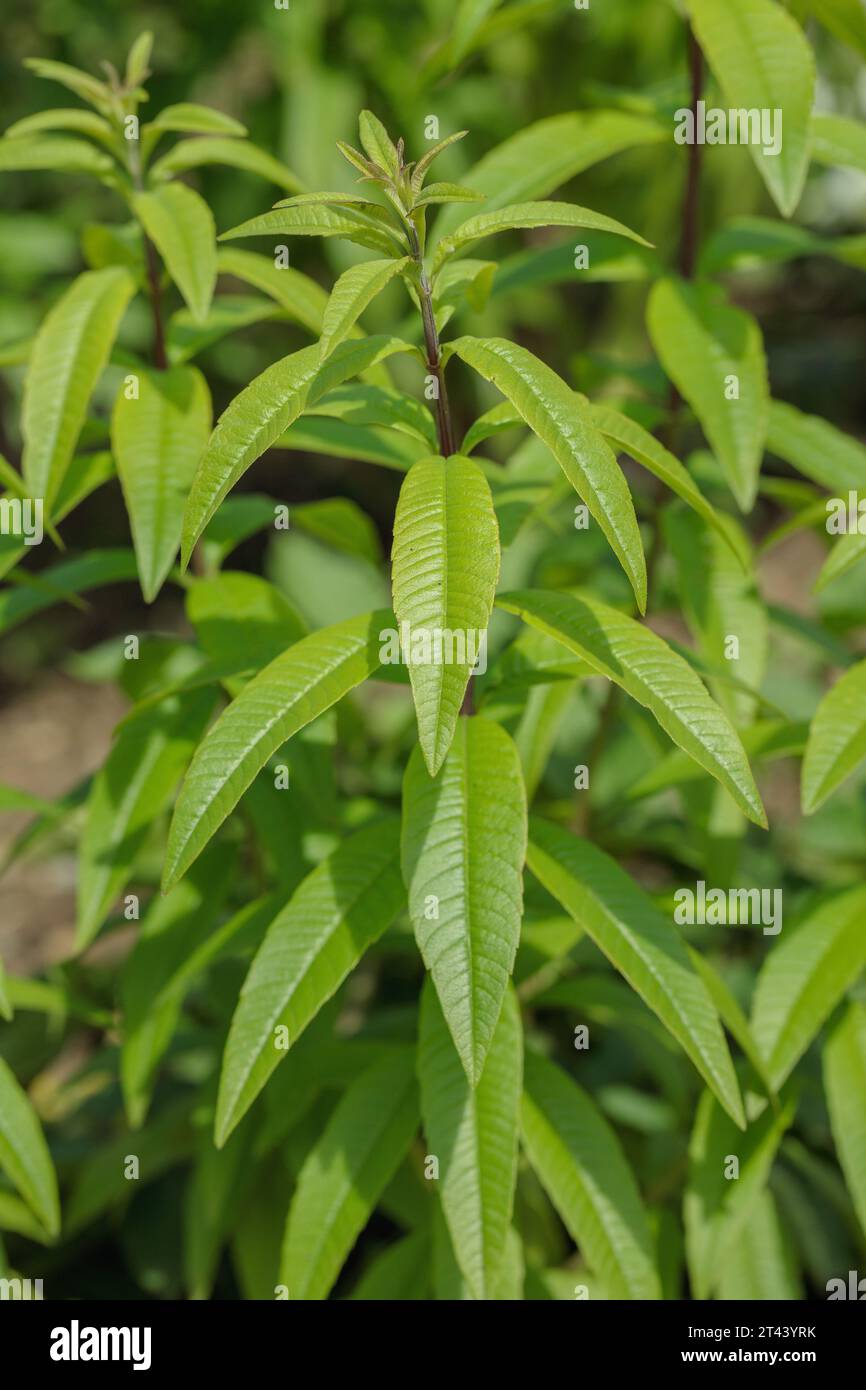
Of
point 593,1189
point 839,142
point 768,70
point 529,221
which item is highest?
point 839,142

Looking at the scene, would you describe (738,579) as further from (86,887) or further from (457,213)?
(86,887)

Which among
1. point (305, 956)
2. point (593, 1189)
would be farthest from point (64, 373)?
point (593, 1189)

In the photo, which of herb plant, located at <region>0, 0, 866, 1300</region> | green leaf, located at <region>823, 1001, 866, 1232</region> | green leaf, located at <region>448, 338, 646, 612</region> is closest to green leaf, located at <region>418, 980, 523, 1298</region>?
herb plant, located at <region>0, 0, 866, 1300</region>

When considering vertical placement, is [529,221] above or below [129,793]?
above

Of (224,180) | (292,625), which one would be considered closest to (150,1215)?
(292,625)

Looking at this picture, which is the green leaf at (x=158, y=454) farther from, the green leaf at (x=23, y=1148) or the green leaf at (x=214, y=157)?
the green leaf at (x=23, y=1148)

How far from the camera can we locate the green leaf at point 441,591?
1.16m

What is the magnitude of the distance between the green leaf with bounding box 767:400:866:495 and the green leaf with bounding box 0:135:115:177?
39.5 inches

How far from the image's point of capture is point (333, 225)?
4.31ft

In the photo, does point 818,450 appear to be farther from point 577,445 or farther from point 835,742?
point 577,445

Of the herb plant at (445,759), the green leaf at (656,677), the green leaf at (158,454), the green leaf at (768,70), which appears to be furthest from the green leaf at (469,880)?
the green leaf at (768,70)

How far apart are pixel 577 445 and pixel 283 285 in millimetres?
671

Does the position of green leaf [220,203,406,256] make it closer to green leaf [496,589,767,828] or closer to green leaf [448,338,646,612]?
green leaf [448,338,646,612]

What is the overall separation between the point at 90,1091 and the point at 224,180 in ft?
9.23
